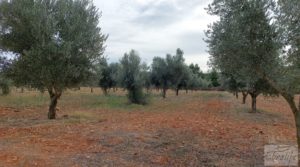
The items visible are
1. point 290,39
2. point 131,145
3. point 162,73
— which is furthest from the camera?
point 162,73

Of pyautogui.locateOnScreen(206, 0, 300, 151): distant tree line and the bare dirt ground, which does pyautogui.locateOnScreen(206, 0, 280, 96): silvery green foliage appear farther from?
the bare dirt ground

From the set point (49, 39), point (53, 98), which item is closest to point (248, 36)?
point (49, 39)

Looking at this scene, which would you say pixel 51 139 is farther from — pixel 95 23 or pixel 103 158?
pixel 95 23

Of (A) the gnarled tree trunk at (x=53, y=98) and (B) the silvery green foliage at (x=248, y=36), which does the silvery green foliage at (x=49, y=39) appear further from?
(B) the silvery green foliage at (x=248, y=36)

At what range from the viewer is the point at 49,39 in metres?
22.0

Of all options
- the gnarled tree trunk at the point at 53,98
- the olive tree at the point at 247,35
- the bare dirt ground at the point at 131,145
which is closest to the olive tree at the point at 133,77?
the gnarled tree trunk at the point at 53,98

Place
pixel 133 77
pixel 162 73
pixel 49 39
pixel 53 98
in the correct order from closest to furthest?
1. pixel 49 39
2. pixel 53 98
3. pixel 133 77
4. pixel 162 73

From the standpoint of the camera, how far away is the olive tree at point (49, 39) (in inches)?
846

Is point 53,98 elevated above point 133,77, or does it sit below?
below

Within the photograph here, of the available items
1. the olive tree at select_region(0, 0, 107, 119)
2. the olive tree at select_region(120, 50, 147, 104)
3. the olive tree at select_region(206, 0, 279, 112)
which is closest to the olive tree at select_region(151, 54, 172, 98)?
the olive tree at select_region(120, 50, 147, 104)

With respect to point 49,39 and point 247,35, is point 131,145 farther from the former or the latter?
point 49,39

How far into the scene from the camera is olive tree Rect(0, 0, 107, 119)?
21.5 meters

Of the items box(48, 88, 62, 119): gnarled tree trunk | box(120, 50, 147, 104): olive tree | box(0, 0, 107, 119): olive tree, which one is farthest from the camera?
box(120, 50, 147, 104): olive tree

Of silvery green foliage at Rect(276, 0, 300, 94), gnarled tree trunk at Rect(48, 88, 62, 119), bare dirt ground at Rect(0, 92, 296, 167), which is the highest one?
silvery green foliage at Rect(276, 0, 300, 94)
